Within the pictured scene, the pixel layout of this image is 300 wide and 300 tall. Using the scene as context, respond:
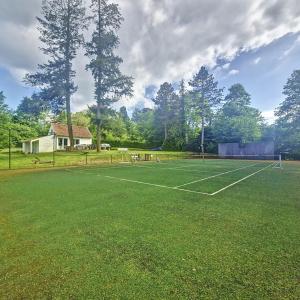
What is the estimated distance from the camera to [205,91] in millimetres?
46594

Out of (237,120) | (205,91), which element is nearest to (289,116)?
(237,120)

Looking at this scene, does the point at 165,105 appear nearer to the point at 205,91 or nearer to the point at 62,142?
the point at 205,91

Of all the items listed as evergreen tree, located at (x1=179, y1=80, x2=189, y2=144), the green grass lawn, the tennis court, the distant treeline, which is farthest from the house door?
the green grass lawn

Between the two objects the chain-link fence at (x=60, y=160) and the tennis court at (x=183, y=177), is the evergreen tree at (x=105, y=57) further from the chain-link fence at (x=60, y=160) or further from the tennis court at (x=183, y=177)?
the tennis court at (x=183, y=177)

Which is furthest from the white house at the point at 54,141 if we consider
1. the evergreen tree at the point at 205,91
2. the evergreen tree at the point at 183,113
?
the evergreen tree at the point at 205,91

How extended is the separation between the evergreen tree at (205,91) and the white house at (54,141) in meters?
24.7

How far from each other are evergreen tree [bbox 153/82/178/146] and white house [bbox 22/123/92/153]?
19.1 meters

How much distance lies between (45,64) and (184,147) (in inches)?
1156

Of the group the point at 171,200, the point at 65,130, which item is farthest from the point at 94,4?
the point at 171,200

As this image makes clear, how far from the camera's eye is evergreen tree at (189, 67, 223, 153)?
152 feet

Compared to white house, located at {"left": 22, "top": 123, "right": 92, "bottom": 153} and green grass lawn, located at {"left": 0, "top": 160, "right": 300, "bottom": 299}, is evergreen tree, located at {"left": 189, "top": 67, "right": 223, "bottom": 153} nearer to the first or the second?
white house, located at {"left": 22, "top": 123, "right": 92, "bottom": 153}

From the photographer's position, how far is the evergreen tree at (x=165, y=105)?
53125mm

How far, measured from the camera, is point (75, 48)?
91.4 ft

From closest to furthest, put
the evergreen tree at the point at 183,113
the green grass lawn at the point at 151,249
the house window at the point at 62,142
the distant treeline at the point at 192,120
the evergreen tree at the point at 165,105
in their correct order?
1. the green grass lawn at the point at 151,249
2. the distant treeline at the point at 192,120
3. the house window at the point at 62,142
4. the evergreen tree at the point at 183,113
5. the evergreen tree at the point at 165,105
